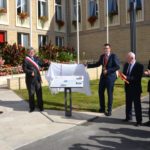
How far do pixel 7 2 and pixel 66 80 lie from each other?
20444mm

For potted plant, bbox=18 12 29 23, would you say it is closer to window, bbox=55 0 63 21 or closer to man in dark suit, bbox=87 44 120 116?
window, bbox=55 0 63 21

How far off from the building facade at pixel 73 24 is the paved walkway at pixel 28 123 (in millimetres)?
17388

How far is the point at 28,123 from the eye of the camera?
11.1 m

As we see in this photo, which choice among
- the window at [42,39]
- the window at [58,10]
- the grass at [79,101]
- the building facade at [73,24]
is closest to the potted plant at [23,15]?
the building facade at [73,24]

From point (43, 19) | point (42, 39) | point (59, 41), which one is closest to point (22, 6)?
point (43, 19)

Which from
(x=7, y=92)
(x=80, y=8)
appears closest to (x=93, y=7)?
(x=80, y=8)

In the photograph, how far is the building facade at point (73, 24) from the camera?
103 feet

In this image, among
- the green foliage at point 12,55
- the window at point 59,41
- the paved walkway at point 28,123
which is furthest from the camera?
the window at point 59,41

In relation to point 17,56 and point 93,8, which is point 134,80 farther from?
point 93,8

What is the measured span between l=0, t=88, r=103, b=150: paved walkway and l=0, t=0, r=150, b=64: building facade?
57.0 feet

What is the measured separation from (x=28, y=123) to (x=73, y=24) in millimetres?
26633

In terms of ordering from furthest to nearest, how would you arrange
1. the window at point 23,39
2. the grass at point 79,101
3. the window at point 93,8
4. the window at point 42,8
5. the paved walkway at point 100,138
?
the window at point 93,8 → the window at point 42,8 → the window at point 23,39 → the grass at point 79,101 → the paved walkway at point 100,138

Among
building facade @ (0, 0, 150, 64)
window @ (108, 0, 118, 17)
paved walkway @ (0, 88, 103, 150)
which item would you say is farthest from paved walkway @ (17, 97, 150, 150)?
window @ (108, 0, 118, 17)

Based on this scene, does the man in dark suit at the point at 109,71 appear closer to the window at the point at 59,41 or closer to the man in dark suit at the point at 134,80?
the man in dark suit at the point at 134,80
